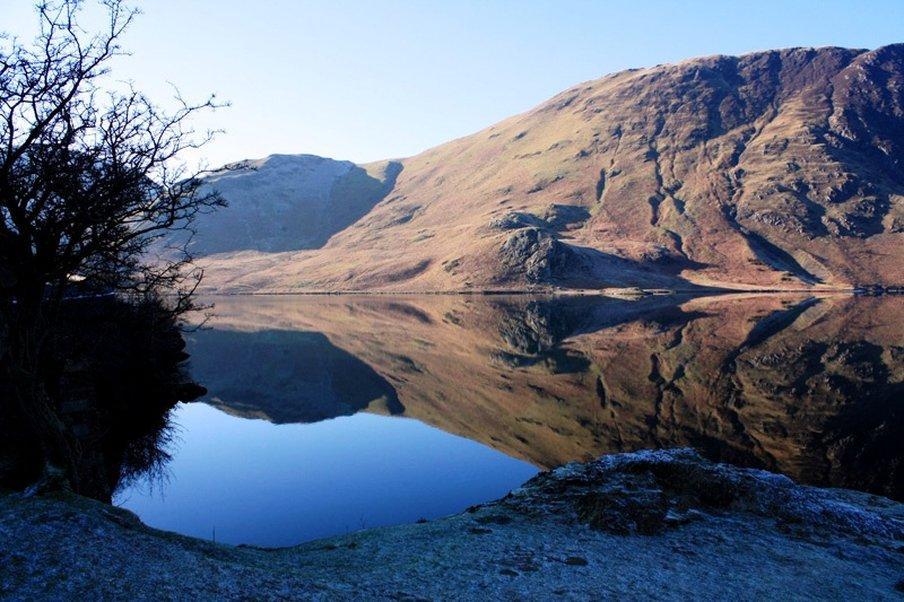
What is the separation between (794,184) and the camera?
Answer: 16125 cm

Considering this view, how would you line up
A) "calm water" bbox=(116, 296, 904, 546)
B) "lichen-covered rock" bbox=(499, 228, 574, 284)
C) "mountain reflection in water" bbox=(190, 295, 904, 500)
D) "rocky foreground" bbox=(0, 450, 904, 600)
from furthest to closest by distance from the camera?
"lichen-covered rock" bbox=(499, 228, 574, 284) < "mountain reflection in water" bbox=(190, 295, 904, 500) < "calm water" bbox=(116, 296, 904, 546) < "rocky foreground" bbox=(0, 450, 904, 600)

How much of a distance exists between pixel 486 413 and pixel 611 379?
1147 cm

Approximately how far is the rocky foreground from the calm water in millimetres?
5121

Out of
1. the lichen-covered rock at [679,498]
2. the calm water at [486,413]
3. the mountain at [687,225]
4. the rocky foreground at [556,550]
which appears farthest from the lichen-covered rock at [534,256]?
the rocky foreground at [556,550]

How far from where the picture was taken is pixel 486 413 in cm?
3416

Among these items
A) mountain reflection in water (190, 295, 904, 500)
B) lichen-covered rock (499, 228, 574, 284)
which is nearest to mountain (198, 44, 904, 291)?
lichen-covered rock (499, 228, 574, 284)

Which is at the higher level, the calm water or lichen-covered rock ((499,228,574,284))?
lichen-covered rock ((499,228,574,284))

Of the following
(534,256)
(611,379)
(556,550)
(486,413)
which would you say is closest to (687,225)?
(534,256)

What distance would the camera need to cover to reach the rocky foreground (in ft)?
27.3

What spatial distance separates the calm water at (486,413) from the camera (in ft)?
69.5

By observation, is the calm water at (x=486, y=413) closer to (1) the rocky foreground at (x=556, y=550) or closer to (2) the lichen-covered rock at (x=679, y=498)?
(2) the lichen-covered rock at (x=679, y=498)

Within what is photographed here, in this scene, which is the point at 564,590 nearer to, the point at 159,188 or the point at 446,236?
the point at 159,188

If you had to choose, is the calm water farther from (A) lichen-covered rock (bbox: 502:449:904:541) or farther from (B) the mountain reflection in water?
(A) lichen-covered rock (bbox: 502:449:904:541)

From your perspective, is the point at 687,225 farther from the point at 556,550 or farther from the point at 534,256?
the point at 556,550
